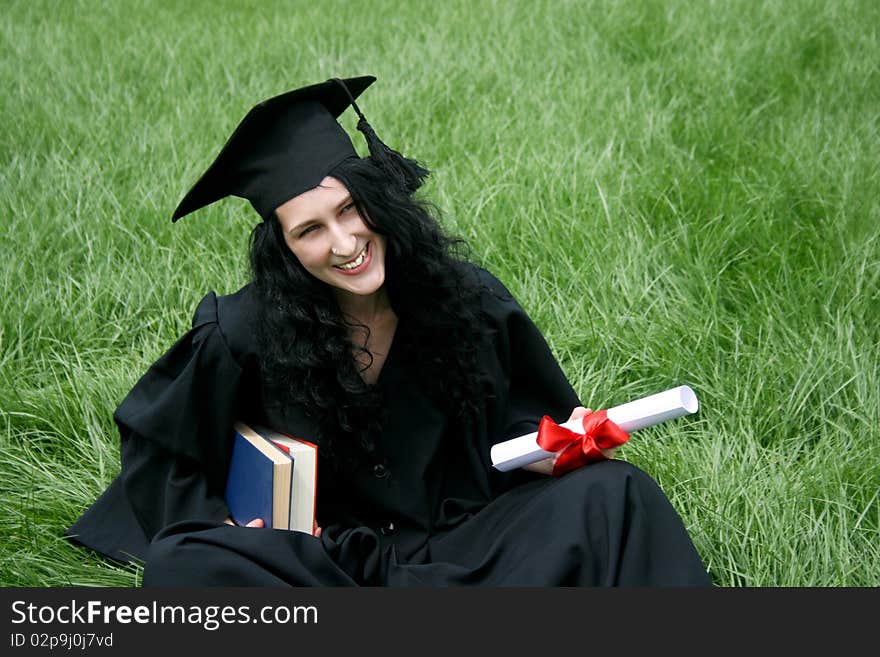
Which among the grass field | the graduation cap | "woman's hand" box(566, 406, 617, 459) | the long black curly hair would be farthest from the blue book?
"woman's hand" box(566, 406, 617, 459)

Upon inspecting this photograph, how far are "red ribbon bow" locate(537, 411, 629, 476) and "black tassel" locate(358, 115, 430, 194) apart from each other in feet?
2.14

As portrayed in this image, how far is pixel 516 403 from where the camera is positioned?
9.29ft

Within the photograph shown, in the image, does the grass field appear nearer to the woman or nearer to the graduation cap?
the woman

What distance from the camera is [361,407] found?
102 inches

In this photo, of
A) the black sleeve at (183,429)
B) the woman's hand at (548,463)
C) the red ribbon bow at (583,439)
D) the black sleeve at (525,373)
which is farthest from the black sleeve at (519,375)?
the black sleeve at (183,429)

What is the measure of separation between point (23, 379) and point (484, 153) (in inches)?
91.4

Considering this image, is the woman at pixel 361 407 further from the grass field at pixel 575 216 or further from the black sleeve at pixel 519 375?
the grass field at pixel 575 216

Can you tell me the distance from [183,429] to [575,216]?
2263 millimetres

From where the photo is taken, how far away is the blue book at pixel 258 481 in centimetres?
245

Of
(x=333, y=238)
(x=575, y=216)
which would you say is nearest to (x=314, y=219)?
(x=333, y=238)

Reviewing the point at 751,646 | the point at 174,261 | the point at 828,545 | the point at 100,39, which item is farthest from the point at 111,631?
the point at 100,39

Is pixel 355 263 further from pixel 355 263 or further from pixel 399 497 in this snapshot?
pixel 399 497

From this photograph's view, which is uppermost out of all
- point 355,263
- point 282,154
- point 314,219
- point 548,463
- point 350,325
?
point 282,154

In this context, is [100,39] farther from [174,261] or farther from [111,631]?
[111,631]
